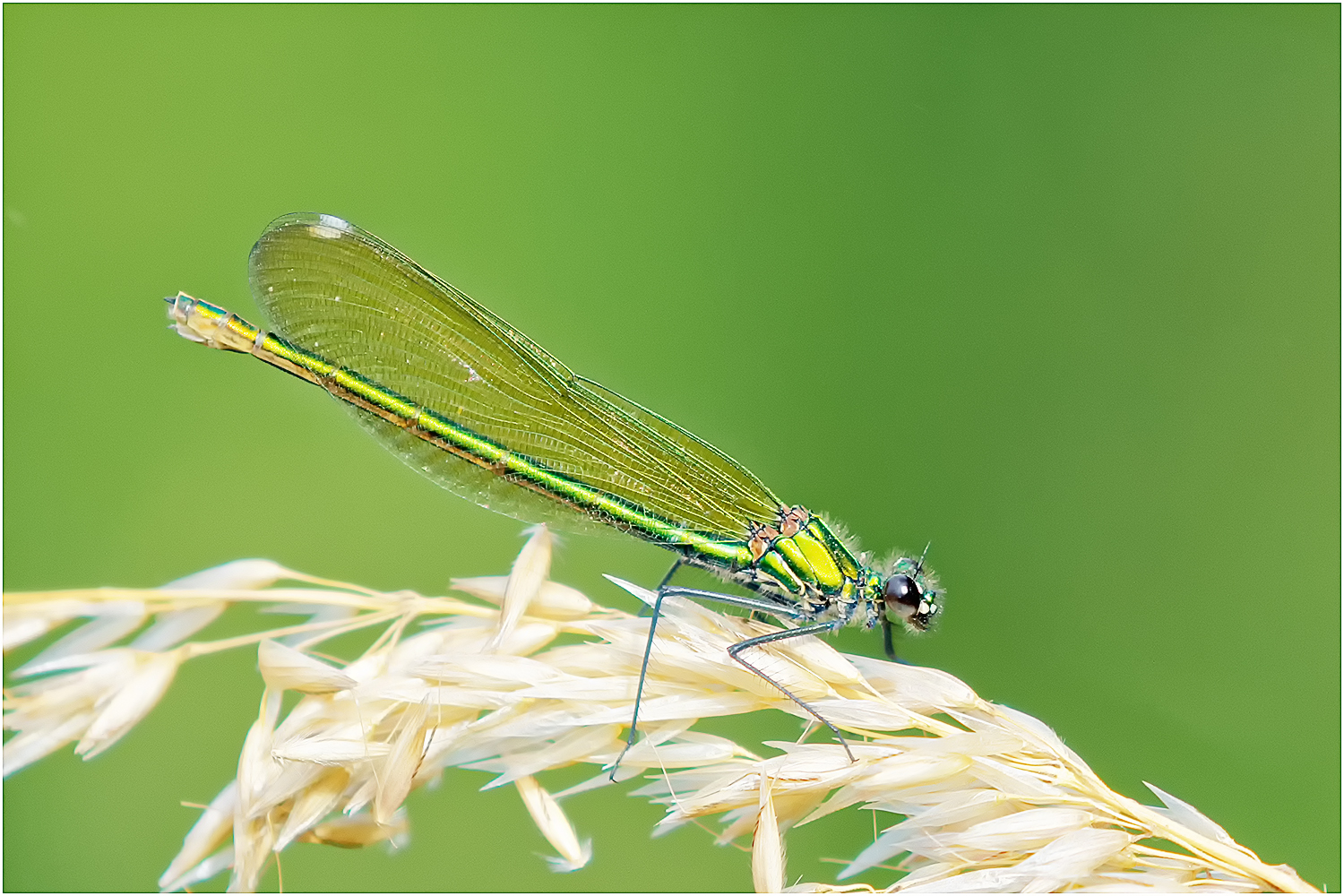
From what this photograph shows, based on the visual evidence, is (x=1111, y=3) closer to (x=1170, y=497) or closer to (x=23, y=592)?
(x=1170, y=497)

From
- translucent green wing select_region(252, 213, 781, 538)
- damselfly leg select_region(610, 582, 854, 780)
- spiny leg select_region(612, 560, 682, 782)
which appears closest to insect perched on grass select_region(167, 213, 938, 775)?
translucent green wing select_region(252, 213, 781, 538)

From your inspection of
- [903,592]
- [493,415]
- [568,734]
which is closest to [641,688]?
[568,734]

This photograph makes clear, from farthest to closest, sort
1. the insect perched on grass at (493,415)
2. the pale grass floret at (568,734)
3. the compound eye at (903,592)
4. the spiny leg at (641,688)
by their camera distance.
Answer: the insect perched on grass at (493,415) < the compound eye at (903,592) < the spiny leg at (641,688) < the pale grass floret at (568,734)

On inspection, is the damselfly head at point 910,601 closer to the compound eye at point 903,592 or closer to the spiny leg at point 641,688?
the compound eye at point 903,592

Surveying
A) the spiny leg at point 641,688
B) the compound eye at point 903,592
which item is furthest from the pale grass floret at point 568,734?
the compound eye at point 903,592

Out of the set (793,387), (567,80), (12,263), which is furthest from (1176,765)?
(12,263)

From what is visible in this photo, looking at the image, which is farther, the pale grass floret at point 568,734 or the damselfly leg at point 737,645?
the damselfly leg at point 737,645
